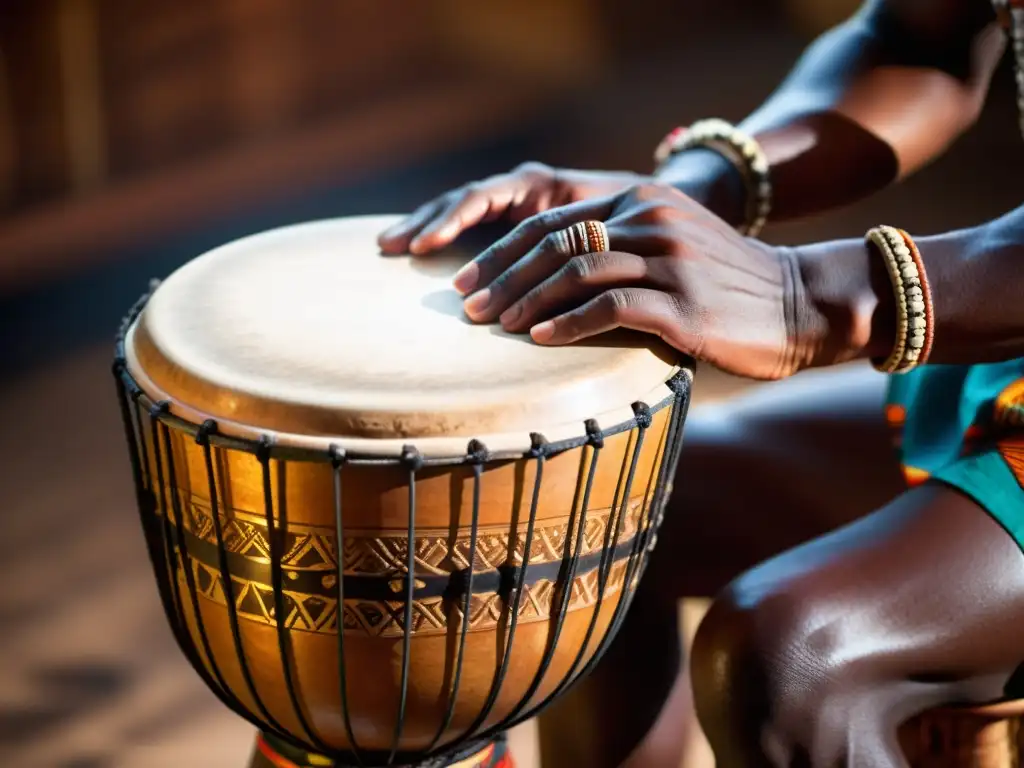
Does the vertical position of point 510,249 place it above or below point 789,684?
above

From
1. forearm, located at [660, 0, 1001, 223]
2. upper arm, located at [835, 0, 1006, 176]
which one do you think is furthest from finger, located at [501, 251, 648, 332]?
upper arm, located at [835, 0, 1006, 176]

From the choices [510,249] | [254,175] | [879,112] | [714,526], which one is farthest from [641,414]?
[254,175]

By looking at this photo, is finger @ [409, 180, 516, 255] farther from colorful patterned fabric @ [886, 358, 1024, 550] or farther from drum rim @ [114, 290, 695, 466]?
colorful patterned fabric @ [886, 358, 1024, 550]

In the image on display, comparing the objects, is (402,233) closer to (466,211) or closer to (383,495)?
(466,211)

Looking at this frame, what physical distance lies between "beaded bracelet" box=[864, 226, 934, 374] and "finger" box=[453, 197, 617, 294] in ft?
0.74

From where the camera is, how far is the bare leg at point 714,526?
1.20 m

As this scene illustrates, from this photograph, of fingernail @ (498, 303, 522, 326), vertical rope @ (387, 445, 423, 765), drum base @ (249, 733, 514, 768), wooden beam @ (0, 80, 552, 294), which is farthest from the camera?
wooden beam @ (0, 80, 552, 294)

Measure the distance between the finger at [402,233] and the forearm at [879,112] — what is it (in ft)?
0.90

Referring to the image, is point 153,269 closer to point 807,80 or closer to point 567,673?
point 807,80

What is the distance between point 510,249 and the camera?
938 millimetres

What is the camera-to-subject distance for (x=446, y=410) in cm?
80

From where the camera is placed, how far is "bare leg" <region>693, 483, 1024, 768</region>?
2.97ft

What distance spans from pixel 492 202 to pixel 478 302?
0.21 m

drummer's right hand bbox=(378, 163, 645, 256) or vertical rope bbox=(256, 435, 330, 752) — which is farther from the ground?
drummer's right hand bbox=(378, 163, 645, 256)
